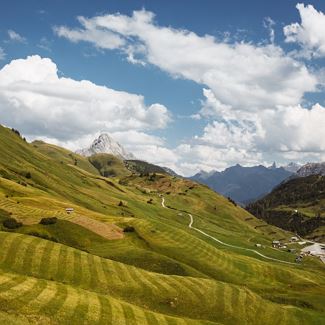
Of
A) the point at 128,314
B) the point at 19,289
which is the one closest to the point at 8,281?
the point at 19,289

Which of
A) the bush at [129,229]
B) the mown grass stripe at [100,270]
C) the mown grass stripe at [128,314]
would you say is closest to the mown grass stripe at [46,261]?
the mown grass stripe at [100,270]

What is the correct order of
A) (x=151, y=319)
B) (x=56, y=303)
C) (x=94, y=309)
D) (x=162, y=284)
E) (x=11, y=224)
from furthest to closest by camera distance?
(x=11, y=224) < (x=162, y=284) < (x=151, y=319) < (x=94, y=309) < (x=56, y=303)

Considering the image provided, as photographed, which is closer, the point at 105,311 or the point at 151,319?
the point at 105,311

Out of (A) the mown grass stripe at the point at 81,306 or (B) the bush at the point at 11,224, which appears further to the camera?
(B) the bush at the point at 11,224

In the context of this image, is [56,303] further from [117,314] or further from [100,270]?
[100,270]

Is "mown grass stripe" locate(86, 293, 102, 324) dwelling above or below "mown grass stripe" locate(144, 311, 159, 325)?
above

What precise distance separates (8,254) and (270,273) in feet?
269

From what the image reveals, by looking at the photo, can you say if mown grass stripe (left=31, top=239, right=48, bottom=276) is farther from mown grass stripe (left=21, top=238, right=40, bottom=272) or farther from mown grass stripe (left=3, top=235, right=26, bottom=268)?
mown grass stripe (left=3, top=235, right=26, bottom=268)

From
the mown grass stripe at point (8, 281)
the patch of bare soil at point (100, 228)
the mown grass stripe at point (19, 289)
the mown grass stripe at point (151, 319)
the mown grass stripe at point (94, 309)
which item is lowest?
the mown grass stripe at point (151, 319)

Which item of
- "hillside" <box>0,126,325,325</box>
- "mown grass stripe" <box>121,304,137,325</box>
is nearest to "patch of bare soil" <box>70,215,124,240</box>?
"hillside" <box>0,126,325,325</box>

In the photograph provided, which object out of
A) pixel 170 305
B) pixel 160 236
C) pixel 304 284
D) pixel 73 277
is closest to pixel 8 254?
pixel 73 277

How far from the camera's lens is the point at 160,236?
416 feet

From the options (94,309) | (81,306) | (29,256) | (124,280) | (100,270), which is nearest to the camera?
(81,306)

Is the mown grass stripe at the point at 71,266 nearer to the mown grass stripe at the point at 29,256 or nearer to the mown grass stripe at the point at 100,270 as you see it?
the mown grass stripe at the point at 100,270
